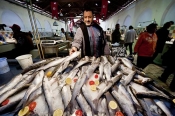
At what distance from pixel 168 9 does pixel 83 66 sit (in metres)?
8.19

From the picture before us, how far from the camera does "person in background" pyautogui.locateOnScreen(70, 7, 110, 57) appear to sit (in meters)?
1.91

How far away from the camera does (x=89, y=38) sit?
6.38ft

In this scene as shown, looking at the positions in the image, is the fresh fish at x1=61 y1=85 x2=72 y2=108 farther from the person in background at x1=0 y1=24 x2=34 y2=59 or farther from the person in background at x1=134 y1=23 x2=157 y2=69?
the person in background at x1=0 y1=24 x2=34 y2=59

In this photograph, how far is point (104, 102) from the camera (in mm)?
853

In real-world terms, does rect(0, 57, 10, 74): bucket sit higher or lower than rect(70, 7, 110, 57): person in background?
lower

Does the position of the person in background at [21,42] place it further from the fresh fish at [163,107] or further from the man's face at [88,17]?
the fresh fish at [163,107]

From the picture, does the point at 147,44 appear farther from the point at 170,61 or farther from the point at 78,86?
the point at 78,86

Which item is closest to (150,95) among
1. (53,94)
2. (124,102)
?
(124,102)

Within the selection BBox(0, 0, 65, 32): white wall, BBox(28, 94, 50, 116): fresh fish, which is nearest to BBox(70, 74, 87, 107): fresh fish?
BBox(28, 94, 50, 116): fresh fish

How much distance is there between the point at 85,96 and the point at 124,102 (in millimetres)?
366

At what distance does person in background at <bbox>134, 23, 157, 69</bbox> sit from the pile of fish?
2.11 metres

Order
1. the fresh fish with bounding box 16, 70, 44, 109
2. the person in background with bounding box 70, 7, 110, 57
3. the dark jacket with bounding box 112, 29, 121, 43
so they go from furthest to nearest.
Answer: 1. the dark jacket with bounding box 112, 29, 121, 43
2. the person in background with bounding box 70, 7, 110, 57
3. the fresh fish with bounding box 16, 70, 44, 109

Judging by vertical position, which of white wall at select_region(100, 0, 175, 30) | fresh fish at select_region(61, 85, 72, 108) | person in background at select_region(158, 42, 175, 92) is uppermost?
white wall at select_region(100, 0, 175, 30)

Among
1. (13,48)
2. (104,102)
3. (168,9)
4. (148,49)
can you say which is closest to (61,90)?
(104,102)
